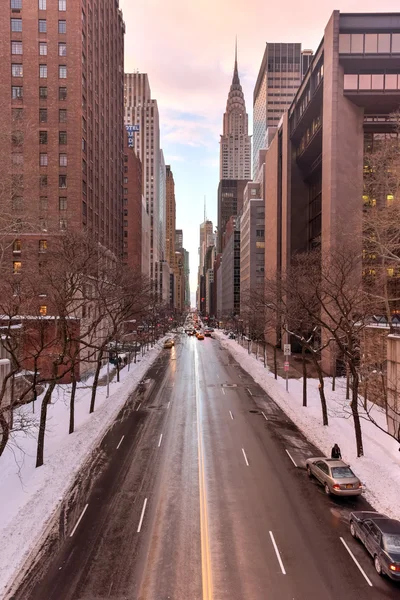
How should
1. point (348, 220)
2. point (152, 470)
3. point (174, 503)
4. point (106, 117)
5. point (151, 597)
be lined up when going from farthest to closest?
point (106, 117), point (348, 220), point (152, 470), point (174, 503), point (151, 597)

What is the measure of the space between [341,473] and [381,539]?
4.86 meters

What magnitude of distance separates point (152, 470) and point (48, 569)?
7.47 m

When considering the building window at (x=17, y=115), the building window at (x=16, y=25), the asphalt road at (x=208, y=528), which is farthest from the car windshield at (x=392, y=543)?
the building window at (x=16, y=25)

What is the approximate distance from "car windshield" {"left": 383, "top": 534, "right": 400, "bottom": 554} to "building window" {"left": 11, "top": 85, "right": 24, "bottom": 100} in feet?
212

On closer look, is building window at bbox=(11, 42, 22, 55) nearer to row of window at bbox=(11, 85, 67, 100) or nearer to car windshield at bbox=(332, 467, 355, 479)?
row of window at bbox=(11, 85, 67, 100)

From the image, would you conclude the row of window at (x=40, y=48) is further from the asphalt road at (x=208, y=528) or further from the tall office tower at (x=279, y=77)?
the tall office tower at (x=279, y=77)

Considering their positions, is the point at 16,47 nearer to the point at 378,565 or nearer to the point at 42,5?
the point at 42,5

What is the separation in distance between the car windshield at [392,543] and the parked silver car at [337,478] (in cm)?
439

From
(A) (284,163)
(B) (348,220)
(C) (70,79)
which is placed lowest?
(B) (348,220)

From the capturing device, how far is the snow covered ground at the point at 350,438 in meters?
16.3

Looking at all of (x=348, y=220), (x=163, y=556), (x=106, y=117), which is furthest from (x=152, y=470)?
(x=106, y=117)

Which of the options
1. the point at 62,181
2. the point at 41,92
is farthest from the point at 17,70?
the point at 62,181

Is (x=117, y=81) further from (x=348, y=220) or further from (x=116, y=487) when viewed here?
(x=116, y=487)

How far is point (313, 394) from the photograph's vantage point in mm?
34812
